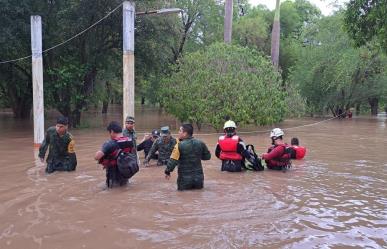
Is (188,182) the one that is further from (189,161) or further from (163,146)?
(163,146)

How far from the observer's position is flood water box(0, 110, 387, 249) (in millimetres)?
5641

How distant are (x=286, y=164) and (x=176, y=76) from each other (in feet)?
44.5

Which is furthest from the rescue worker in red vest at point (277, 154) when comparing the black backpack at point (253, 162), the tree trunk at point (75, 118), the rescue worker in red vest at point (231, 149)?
the tree trunk at point (75, 118)

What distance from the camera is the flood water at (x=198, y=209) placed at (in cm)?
564

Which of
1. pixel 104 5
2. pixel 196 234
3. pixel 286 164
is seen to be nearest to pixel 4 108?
pixel 104 5

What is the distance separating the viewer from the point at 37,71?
1448cm

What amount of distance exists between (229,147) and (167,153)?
1.93 meters

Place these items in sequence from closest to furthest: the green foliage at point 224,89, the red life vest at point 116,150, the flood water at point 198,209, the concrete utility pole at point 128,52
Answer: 1. the flood water at point 198,209
2. the red life vest at point 116,150
3. the concrete utility pole at point 128,52
4. the green foliage at point 224,89

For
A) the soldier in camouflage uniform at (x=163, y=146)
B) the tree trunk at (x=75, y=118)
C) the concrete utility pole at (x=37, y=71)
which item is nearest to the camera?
the soldier in camouflage uniform at (x=163, y=146)

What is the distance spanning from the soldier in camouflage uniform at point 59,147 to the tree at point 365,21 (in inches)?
282

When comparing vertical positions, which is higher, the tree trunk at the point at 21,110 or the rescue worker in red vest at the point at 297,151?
the tree trunk at the point at 21,110

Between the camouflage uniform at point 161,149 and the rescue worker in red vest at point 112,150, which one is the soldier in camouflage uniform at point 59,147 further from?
the camouflage uniform at point 161,149

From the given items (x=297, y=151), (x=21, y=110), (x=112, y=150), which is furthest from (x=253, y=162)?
(x=21, y=110)

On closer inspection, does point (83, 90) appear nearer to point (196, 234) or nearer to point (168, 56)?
point (168, 56)
